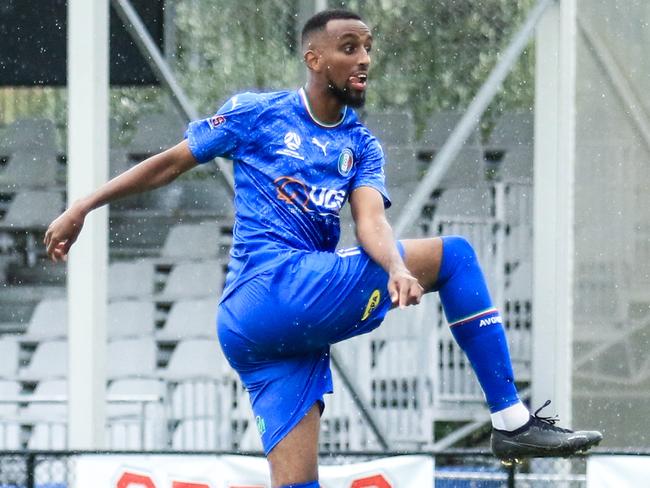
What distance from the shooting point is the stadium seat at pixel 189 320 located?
951cm

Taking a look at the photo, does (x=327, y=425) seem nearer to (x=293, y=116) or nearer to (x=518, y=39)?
(x=518, y=39)

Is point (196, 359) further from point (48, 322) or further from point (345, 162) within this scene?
point (345, 162)

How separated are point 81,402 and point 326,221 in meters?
3.34

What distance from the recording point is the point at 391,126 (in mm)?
10062

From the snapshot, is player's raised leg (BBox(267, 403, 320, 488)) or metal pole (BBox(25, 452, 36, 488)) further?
metal pole (BBox(25, 452, 36, 488))

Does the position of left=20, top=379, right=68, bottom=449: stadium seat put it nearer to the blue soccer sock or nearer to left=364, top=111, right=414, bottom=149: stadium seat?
left=364, top=111, right=414, bottom=149: stadium seat

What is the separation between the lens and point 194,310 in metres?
9.61

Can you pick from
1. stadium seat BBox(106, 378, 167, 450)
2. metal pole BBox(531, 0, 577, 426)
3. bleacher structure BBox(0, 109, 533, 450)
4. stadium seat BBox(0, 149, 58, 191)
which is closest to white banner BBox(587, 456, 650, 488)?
metal pole BBox(531, 0, 577, 426)

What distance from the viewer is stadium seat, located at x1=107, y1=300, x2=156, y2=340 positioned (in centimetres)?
972

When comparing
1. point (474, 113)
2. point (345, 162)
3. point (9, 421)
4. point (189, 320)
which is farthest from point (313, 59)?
point (189, 320)

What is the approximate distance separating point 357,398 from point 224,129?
13.1 ft

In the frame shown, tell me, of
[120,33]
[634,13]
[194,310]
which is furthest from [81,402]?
[120,33]

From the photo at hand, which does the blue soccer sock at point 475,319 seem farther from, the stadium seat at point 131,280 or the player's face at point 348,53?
the stadium seat at point 131,280

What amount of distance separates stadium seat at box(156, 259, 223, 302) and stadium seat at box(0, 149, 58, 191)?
157 centimetres
